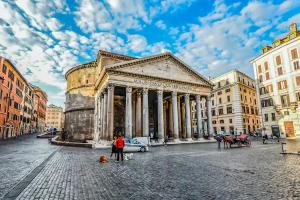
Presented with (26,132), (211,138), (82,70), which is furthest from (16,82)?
(211,138)

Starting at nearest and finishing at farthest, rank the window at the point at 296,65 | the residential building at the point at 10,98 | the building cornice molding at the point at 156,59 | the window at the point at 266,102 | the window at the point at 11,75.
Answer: the building cornice molding at the point at 156,59 < the window at the point at 296,65 < the window at the point at 266,102 < the residential building at the point at 10,98 < the window at the point at 11,75

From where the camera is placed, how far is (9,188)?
242 inches

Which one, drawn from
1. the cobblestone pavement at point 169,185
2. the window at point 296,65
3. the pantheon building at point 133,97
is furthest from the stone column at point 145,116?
the window at point 296,65

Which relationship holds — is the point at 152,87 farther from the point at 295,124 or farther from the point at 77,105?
the point at 295,124

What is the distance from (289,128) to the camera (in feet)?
103

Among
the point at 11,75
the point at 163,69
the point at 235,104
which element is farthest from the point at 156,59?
the point at 11,75

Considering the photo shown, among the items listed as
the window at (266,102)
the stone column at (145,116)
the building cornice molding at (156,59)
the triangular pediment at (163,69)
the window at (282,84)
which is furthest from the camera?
the window at (266,102)

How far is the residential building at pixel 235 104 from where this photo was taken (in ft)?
142

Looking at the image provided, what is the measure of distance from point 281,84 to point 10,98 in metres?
56.0

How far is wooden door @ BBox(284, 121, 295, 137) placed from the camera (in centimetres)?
3096

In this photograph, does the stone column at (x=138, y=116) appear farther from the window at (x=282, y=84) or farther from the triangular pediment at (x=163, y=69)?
the window at (x=282, y=84)

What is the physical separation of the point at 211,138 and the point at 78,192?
29.2 meters

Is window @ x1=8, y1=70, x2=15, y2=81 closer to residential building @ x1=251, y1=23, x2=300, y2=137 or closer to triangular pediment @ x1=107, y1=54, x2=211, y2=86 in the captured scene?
triangular pediment @ x1=107, y1=54, x2=211, y2=86

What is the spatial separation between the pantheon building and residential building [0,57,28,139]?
1194 centimetres
